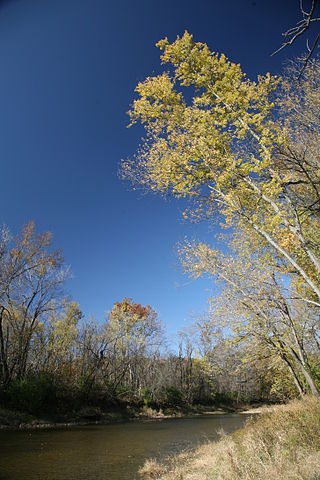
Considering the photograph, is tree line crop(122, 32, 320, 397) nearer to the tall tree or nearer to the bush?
the tall tree

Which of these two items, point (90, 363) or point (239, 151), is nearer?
point (239, 151)

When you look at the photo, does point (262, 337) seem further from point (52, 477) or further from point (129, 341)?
point (129, 341)

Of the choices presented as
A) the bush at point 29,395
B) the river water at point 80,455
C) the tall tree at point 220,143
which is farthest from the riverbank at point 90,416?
the tall tree at point 220,143

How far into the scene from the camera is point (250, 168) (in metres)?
7.02

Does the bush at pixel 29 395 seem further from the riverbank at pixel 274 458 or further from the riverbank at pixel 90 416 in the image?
the riverbank at pixel 274 458

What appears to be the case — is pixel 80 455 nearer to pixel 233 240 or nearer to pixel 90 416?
pixel 233 240

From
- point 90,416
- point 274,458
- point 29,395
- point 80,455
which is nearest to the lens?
point 274,458

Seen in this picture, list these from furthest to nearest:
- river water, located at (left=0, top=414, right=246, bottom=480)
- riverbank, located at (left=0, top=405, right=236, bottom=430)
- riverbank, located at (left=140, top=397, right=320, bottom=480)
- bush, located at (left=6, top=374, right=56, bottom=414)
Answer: bush, located at (left=6, top=374, right=56, bottom=414)
riverbank, located at (left=0, top=405, right=236, bottom=430)
river water, located at (left=0, top=414, right=246, bottom=480)
riverbank, located at (left=140, top=397, right=320, bottom=480)

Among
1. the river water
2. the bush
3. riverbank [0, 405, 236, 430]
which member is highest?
the bush

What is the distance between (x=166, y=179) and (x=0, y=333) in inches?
926

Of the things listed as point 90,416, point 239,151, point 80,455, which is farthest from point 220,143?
point 90,416

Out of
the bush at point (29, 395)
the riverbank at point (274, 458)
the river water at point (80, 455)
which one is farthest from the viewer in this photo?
the bush at point (29, 395)

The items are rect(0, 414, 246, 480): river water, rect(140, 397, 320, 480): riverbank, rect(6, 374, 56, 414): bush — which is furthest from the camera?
rect(6, 374, 56, 414): bush

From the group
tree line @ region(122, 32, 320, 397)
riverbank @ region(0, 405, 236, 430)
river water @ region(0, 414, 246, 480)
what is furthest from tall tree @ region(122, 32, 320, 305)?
riverbank @ region(0, 405, 236, 430)
